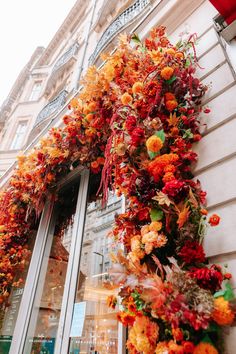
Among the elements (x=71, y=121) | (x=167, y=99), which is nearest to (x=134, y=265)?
(x=167, y=99)

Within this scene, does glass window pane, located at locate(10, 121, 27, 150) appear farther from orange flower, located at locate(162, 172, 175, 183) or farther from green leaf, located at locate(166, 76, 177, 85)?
orange flower, located at locate(162, 172, 175, 183)

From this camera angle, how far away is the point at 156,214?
5.74 ft

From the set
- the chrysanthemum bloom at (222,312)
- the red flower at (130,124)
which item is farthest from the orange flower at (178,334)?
the red flower at (130,124)

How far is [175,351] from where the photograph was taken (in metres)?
1.27

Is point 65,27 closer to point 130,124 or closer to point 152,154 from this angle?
point 130,124

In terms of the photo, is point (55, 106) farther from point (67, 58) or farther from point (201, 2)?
point (201, 2)

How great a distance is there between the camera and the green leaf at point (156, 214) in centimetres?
173

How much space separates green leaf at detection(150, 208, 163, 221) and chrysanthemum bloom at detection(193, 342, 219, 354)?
0.70m

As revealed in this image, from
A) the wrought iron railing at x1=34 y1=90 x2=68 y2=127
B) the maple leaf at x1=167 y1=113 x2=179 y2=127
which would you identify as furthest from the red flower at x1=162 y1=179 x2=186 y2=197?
the wrought iron railing at x1=34 y1=90 x2=68 y2=127

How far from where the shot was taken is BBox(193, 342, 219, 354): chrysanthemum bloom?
128 cm

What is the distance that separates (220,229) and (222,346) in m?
0.63

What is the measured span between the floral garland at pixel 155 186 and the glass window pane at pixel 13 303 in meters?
1.70

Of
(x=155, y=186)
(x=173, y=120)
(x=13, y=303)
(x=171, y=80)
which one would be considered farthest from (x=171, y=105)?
(x=13, y=303)

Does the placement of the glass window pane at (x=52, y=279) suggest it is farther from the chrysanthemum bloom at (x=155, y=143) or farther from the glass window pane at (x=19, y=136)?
the glass window pane at (x=19, y=136)
